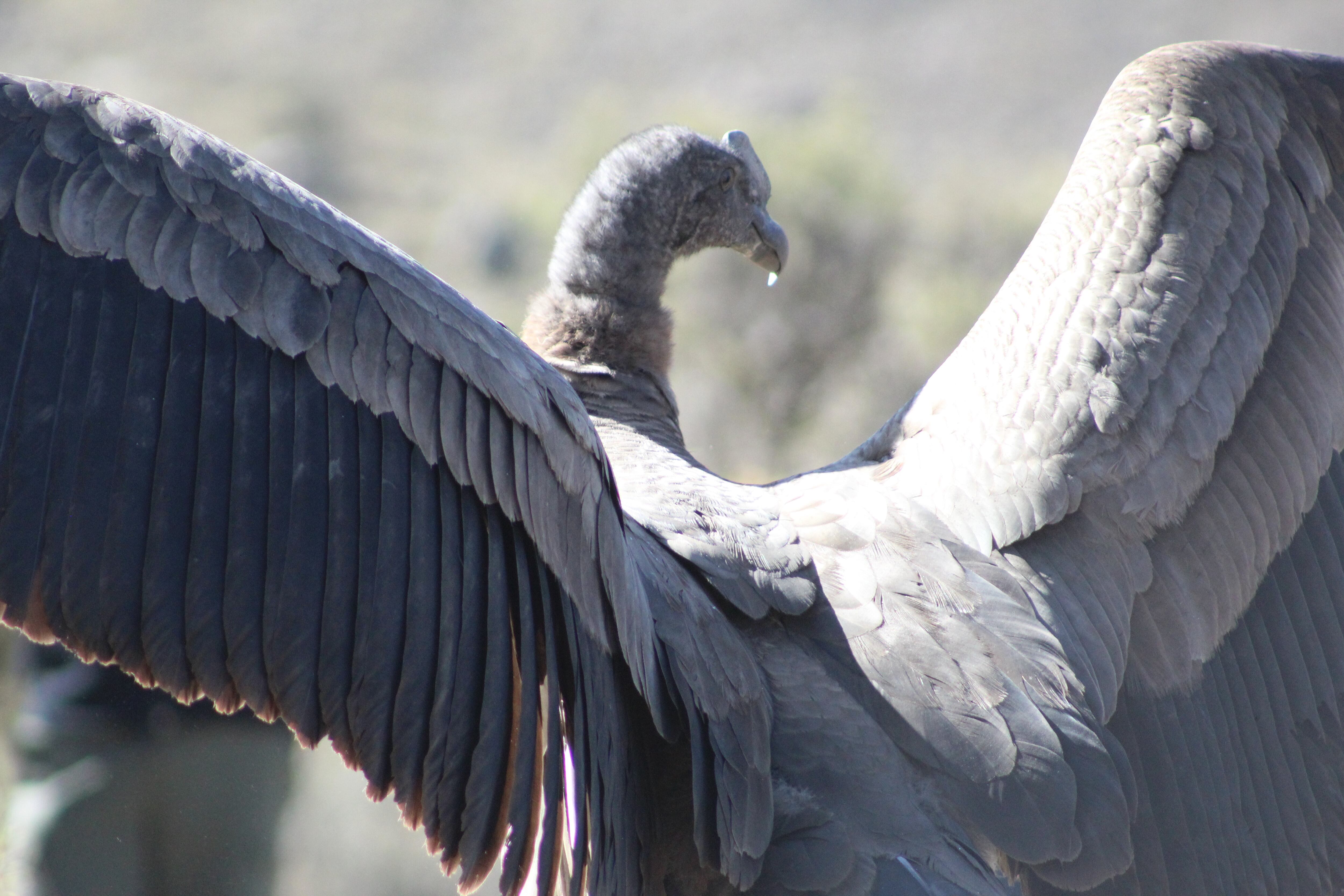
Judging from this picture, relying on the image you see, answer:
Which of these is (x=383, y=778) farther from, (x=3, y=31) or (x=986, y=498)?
(x=3, y=31)

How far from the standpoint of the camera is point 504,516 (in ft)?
9.29

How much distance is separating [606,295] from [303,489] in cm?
205

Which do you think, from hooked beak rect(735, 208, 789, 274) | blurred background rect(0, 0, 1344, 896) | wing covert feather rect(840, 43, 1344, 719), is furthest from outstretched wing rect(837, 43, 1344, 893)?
blurred background rect(0, 0, 1344, 896)

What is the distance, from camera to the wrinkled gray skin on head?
450 cm

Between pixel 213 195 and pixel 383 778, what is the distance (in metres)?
1.17

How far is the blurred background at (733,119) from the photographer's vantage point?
15.6m

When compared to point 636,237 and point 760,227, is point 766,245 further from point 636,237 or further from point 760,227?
point 636,237

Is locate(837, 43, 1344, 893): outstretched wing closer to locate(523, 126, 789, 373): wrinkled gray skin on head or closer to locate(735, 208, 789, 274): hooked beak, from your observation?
locate(523, 126, 789, 373): wrinkled gray skin on head

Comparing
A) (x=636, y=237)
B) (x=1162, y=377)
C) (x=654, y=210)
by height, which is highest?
(x=654, y=210)

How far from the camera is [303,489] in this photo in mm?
2633

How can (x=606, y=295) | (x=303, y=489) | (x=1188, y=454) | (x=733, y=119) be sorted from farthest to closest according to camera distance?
(x=733, y=119), (x=606, y=295), (x=1188, y=454), (x=303, y=489)

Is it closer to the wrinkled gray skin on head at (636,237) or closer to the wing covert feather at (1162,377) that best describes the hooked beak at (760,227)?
the wrinkled gray skin on head at (636,237)

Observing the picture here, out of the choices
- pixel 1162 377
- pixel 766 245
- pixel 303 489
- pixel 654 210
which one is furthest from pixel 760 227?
pixel 303 489

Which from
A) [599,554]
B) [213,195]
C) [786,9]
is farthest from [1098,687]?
[786,9]
